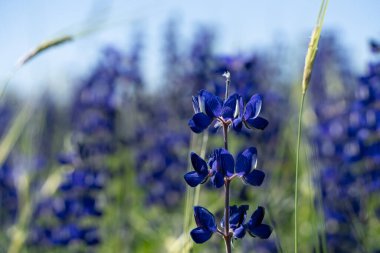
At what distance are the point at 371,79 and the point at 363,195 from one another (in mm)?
524

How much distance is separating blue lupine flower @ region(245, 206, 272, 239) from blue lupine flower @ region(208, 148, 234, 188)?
0.08 meters

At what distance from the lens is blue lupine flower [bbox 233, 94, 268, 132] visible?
37.1 inches

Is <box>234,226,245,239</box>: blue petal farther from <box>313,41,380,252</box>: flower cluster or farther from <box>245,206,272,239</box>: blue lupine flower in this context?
<box>313,41,380,252</box>: flower cluster

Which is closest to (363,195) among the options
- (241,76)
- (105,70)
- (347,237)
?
(347,237)

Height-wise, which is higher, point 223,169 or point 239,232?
point 223,169

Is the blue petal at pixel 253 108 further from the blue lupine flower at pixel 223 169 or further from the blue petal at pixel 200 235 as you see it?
the blue petal at pixel 200 235

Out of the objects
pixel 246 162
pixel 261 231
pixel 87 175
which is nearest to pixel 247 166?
pixel 246 162

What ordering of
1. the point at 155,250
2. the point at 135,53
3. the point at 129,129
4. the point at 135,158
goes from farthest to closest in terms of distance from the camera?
the point at 129,129
the point at 135,158
the point at 135,53
the point at 155,250

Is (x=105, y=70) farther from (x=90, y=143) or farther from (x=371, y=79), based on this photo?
(x=371, y=79)

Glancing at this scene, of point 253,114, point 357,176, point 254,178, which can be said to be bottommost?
point 357,176

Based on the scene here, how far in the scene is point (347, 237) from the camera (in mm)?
2553

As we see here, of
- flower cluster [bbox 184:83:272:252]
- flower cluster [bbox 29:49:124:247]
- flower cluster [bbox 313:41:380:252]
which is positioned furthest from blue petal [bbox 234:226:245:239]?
flower cluster [bbox 29:49:124:247]

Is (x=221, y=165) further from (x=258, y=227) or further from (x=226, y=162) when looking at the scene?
(x=258, y=227)

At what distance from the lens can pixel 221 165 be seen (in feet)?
3.01
